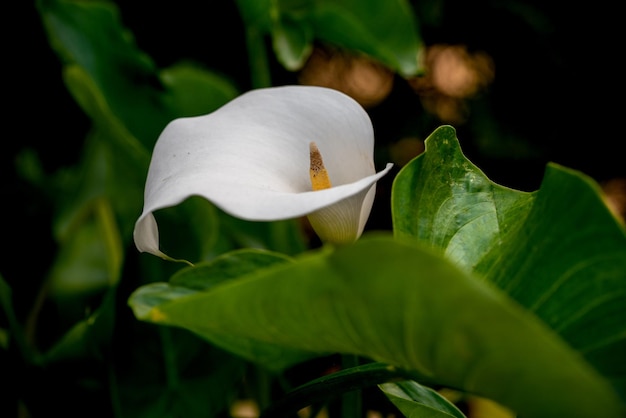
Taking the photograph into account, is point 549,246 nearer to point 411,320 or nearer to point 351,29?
point 411,320

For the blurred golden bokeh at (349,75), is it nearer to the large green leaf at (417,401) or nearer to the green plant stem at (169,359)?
the green plant stem at (169,359)

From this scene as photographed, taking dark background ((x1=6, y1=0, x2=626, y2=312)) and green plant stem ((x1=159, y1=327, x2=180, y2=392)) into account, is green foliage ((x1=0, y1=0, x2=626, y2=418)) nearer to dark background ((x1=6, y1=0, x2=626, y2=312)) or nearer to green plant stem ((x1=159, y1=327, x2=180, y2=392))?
green plant stem ((x1=159, y1=327, x2=180, y2=392))

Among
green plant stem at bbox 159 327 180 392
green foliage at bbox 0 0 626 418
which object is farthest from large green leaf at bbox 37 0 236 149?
green plant stem at bbox 159 327 180 392

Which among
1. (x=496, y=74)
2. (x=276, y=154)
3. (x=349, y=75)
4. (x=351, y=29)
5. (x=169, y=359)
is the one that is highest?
(x=496, y=74)

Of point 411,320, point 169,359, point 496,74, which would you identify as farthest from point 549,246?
point 496,74

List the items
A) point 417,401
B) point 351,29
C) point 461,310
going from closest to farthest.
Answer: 1. point 461,310
2. point 417,401
3. point 351,29

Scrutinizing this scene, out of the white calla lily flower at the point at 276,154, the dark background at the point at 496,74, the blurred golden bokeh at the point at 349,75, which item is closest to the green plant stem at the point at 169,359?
the white calla lily flower at the point at 276,154

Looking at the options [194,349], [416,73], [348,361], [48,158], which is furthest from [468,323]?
[48,158]

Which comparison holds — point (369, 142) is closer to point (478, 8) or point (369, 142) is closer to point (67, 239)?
point (67, 239)
